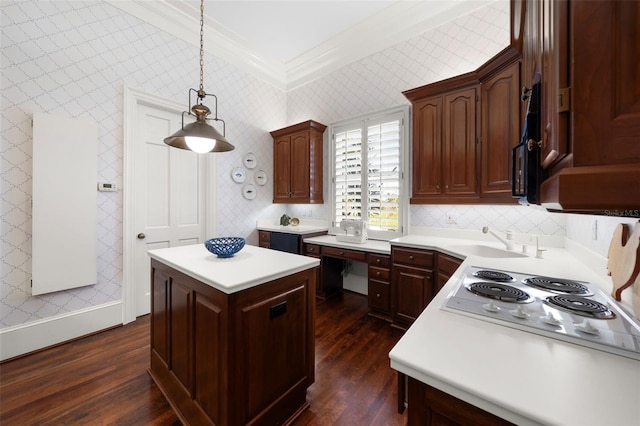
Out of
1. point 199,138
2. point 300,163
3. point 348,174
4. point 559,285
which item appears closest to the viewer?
point 559,285

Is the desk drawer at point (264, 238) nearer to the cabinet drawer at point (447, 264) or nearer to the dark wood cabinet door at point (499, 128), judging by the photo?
the cabinet drawer at point (447, 264)

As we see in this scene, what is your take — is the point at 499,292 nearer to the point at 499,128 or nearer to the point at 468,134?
the point at 499,128

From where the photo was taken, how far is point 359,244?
9.88 feet

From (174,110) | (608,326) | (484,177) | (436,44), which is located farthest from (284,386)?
(436,44)

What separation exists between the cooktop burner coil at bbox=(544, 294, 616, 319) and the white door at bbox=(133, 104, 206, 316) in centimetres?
354

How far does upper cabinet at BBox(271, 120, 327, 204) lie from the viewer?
372 cm

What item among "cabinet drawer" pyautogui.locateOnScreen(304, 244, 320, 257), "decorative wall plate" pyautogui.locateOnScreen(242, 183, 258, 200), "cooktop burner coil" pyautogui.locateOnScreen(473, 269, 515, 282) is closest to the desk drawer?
"decorative wall plate" pyautogui.locateOnScreen(242, 183, 258, 200)

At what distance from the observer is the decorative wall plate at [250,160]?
3.89 meters

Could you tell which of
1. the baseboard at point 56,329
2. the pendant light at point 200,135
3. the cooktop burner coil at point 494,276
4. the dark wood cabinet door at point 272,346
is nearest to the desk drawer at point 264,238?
the baseboard at point 56,329

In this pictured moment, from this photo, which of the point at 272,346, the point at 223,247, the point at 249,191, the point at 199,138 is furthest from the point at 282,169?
the point at 272,346

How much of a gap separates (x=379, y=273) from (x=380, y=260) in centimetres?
15

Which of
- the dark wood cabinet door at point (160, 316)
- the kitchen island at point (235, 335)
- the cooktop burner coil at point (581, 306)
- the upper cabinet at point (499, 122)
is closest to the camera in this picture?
the cooktop burner coil at point (581, 306)

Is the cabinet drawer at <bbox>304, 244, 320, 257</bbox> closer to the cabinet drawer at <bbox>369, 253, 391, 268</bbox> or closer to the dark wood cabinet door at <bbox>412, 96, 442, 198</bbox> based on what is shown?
the cabinet drawer at <bbox>369, 253, 391, 268</bbox>

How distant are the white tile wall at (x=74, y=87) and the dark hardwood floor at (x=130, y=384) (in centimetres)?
→ 51
